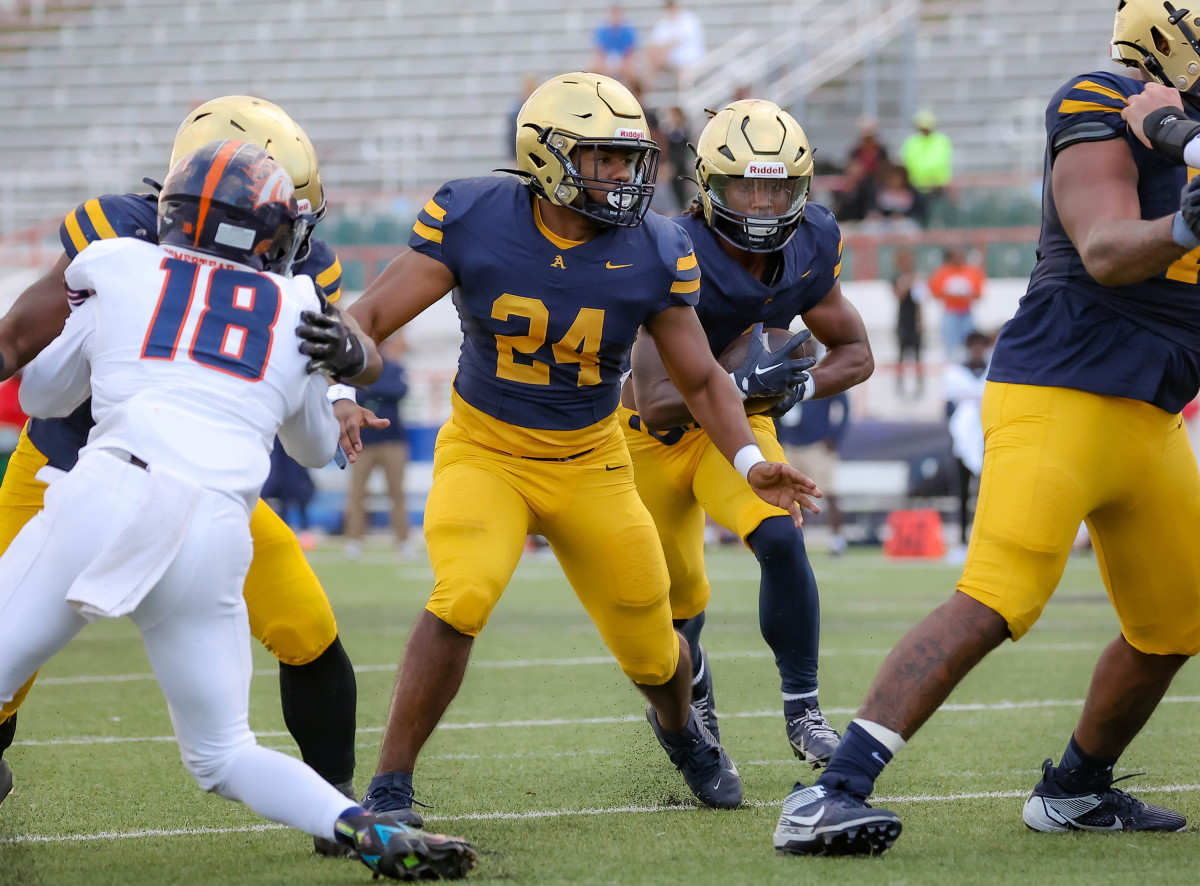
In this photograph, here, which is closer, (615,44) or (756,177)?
(756,177)

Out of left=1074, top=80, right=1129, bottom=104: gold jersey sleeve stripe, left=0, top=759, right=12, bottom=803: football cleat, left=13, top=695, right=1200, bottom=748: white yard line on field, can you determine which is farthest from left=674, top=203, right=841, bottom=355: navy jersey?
left=0, top=759, right=12, bottom=803: football cleat

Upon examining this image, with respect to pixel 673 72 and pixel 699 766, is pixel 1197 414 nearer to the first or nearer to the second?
pixel 673 72

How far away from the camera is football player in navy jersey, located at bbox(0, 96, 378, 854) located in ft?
11.4

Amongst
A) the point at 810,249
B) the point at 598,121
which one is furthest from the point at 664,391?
the point at 598,121

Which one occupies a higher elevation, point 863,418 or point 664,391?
point 664,391

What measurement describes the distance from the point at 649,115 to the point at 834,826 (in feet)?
40.8

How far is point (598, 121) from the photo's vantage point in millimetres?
3965

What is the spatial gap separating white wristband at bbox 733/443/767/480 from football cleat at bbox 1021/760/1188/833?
107 centimetres

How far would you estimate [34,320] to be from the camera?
132 inches

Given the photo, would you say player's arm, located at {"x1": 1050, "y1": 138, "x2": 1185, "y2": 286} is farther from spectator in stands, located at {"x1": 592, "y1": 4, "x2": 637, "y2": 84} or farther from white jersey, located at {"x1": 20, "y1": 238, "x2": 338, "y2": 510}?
spectator in stands, located at {"x1": 592, "y1": 4, "x2": 637, "y2": 84}

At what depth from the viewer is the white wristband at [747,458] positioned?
380 centimetres

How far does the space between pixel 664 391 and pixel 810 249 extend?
66 cm

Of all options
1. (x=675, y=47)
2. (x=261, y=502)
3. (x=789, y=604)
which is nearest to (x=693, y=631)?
(x=789, y=604)

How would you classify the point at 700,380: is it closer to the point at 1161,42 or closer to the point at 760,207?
the point at 760,207
